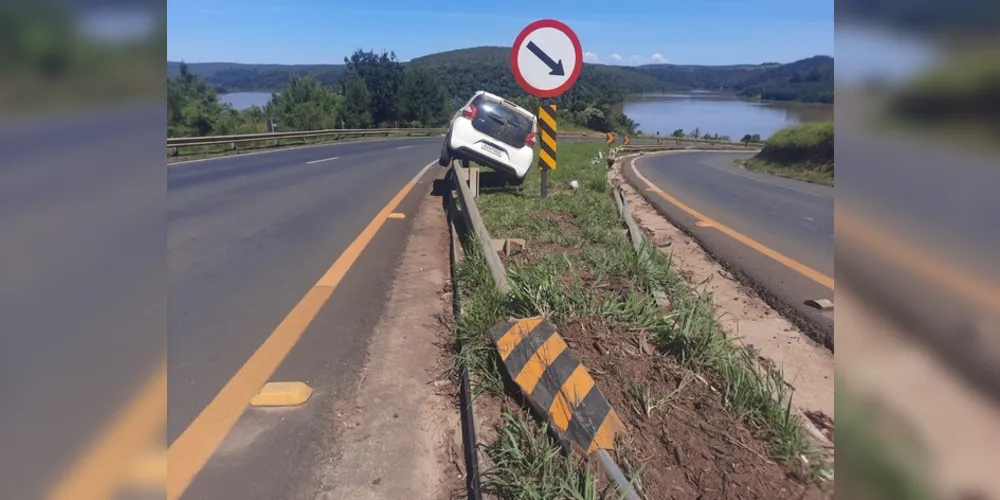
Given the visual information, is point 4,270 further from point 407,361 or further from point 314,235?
point 314,235

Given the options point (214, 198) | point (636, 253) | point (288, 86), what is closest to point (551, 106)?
point (636, 253)

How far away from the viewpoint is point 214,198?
33.4ft

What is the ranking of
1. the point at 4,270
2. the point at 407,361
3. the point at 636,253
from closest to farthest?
the point at 4,270 → the point at 407,361 → the point at 636,253

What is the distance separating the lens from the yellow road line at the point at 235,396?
2.65 metres

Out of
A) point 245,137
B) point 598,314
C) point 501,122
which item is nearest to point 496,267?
point 598,314

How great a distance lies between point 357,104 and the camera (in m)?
71.3

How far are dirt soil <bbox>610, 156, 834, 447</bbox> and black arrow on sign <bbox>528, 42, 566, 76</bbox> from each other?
6.62ft

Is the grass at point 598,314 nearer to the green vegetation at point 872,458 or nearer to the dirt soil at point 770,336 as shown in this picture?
the dirt soil at point 770,336

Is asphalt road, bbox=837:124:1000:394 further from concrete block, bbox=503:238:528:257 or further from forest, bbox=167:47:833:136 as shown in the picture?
forest, bbox=167:47:833:136

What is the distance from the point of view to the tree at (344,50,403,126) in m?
72.8

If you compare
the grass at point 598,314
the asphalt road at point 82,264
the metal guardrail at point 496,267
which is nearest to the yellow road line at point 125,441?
the asphalt road at point 82,264

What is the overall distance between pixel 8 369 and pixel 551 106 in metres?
7.20

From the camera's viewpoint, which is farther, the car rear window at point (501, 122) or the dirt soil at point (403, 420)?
the car rear window at point (501, 122)

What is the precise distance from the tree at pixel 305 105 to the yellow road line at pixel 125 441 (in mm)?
55518
